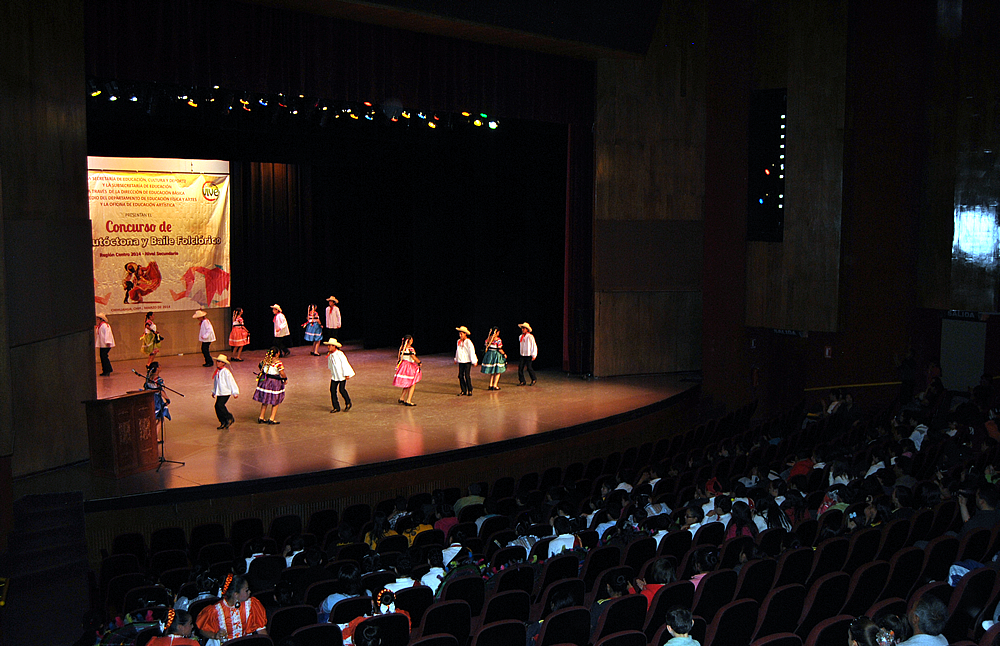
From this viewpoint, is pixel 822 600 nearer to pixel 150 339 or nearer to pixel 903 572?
pixel 903 572

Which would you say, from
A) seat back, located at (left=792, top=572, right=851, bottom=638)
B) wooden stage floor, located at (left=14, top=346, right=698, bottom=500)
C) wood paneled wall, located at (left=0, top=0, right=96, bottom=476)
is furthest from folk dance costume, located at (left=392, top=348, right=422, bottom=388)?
seat back, located at (left=792, top=572, right=851, bottom=638)

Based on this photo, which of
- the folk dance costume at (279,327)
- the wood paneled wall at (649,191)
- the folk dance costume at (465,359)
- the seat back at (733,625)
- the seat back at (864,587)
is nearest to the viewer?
the seat back at (733,625)

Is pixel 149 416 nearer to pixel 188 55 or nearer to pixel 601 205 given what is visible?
pixel 188 55

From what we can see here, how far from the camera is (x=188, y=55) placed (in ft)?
39.5

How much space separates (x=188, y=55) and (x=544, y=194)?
7.99 meters

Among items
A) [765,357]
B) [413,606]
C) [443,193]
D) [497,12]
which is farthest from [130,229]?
[413,606]

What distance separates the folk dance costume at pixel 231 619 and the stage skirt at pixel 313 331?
14314 mm

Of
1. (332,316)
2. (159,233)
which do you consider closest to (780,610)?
(332,316)

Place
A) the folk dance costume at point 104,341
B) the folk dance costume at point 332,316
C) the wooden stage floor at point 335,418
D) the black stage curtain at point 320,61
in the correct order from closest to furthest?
the wooden stage floor at point 335,418 < the black stage curtain at point 320,61 < the folk dance costume at point 104,341 < the folk dance costume at point 332,316

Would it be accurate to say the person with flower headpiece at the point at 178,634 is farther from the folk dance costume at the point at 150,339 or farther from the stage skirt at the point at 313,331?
the stage skirt at the point at 313,331

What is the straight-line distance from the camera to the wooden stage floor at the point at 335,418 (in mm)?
10359

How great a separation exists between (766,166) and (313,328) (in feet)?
33.1

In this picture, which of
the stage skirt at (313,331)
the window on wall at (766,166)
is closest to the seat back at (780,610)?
the window on wall at (766,166)

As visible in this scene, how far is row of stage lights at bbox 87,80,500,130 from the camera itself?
13.3 meters
